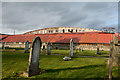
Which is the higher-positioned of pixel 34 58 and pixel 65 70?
pixel 34 58

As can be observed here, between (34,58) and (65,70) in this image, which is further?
(65,70)

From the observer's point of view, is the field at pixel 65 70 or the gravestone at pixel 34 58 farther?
the gravestone at pixel 34 58

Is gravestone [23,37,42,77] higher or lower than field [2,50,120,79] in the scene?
higher

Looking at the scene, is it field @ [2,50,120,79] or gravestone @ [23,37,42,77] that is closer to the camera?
field @ [2,50,120,79]

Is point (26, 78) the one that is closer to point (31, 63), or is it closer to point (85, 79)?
point (31, 63)

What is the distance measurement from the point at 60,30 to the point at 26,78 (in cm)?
4528

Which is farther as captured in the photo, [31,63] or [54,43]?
[54,43]

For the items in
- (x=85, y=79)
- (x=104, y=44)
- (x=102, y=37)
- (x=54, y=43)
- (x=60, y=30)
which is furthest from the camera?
(x=60, y=30)

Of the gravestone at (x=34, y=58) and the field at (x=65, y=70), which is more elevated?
the gravestone at (x=34, y=58)

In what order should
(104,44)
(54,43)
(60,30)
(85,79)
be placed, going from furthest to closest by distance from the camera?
(60,30) → (54,43) → (104,44) → (85,79)

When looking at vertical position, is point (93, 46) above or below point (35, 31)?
below

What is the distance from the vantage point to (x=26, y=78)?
19.8 ft

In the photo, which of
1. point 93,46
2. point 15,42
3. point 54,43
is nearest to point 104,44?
point 93,46

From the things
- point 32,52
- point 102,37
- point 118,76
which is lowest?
point 118,76
